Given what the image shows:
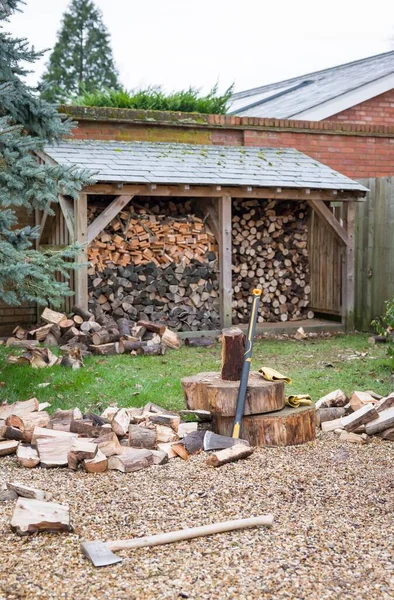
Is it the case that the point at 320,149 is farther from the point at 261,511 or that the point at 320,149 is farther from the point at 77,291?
the point at 261,511

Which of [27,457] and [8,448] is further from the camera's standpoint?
[8,448]

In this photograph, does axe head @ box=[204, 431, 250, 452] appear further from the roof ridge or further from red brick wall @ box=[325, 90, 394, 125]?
the roof ridge

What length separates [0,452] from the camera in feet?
16.0

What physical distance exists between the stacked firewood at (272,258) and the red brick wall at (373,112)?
402cm

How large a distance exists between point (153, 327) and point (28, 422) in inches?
178

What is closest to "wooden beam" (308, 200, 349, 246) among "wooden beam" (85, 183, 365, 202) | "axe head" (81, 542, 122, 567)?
"wooden beam" (85, 183, 365, 202)

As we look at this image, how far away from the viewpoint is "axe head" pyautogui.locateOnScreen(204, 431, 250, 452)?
482 cm

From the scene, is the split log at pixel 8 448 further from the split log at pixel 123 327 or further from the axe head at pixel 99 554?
the split log at pixel 123 327

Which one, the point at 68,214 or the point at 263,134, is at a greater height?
the point at 263,134

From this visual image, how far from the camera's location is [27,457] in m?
4.64

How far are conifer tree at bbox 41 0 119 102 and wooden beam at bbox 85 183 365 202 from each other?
73.0 ft

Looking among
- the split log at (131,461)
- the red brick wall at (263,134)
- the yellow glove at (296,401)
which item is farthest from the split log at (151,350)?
the split log at (131,461)

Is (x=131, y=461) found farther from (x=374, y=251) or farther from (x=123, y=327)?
(x=374, y=251)

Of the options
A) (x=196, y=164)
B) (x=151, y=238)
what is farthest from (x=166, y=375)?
(x=196, y=164)
